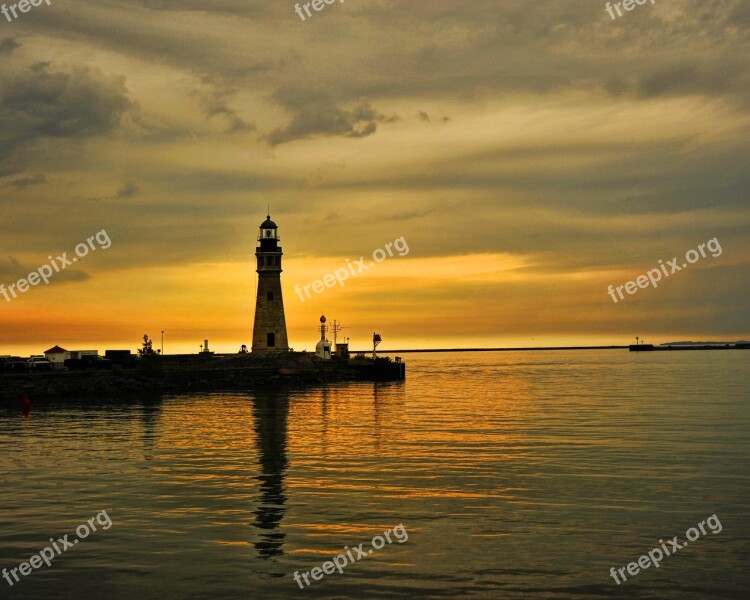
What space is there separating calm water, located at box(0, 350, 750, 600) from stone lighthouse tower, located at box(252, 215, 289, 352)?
2108 inches

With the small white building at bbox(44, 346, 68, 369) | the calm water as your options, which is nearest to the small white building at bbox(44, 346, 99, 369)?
the small white building at bbox(44, 346, 68, 369)

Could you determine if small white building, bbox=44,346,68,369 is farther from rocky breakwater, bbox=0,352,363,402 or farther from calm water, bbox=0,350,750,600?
calm water, bbox=0,350,750,600

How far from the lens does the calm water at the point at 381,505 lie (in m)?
16.8

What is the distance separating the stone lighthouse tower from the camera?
10181 centimetres

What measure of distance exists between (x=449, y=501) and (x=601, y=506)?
4.35m

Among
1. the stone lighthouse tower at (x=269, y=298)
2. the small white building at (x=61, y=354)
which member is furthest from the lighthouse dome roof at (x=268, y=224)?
the small white building at (x=61, y=354)

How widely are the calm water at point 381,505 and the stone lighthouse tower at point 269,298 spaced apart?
53.5 m

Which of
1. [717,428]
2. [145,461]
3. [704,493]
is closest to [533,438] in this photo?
[717,428]

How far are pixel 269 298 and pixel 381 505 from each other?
79585 millimetres

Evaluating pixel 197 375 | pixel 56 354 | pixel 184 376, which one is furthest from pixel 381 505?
pixel 56 354

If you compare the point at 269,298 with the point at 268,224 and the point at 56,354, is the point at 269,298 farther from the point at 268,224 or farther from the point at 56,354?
the point at 56,354

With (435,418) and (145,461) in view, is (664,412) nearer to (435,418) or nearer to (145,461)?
(435,418)

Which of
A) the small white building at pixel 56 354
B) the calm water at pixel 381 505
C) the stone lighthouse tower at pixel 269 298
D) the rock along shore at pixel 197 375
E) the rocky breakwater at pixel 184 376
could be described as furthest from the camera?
the small white building at pixel 56 354

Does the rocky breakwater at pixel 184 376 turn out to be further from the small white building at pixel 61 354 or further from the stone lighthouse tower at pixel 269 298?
the small white building at pixel 61 354
